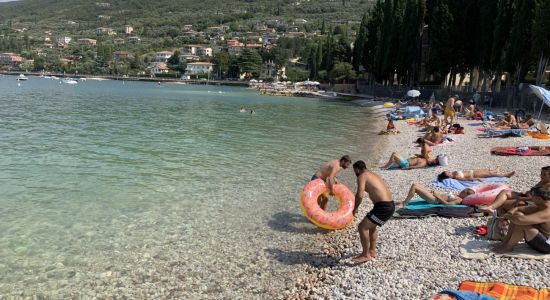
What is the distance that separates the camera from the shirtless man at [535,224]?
5594mm

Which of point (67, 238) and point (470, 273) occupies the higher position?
point (470, 273)

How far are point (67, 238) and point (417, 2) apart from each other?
44904mm

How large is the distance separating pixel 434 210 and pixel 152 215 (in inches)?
209

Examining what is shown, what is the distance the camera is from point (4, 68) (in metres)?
164

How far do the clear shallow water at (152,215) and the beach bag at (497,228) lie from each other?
272 cm

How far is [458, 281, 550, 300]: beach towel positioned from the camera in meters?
4.53

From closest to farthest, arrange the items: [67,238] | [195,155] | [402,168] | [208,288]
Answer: [208,288], [67,238], [402,168], [195,155]

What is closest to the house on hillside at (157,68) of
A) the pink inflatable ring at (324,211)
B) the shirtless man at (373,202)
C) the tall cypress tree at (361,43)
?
the tall cypress tree at (361,43)

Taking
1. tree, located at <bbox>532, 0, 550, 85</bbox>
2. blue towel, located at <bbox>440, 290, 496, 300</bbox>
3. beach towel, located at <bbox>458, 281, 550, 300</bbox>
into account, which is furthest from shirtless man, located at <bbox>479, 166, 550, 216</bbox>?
tree, located at <bbox>532, 0, 550, 85</bbox>

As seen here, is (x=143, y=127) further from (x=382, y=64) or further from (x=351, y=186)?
(x=382, y=64)

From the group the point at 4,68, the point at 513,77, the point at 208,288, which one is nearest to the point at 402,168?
the point at 208,288

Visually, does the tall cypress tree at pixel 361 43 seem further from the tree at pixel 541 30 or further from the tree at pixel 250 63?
the tree at pixel 250 63

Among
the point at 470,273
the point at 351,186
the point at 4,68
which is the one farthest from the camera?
the point at 4,68

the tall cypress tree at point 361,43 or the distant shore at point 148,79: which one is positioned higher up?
the tall cypress tree at point 361,43
